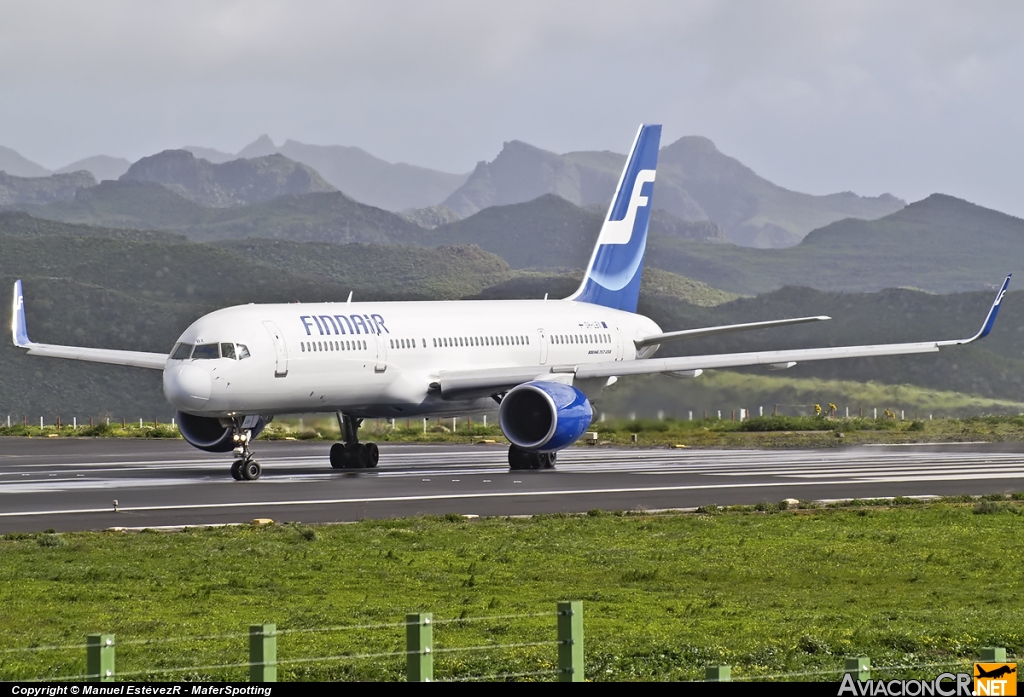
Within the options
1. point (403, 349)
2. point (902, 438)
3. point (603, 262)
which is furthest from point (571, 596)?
point (902, 438)

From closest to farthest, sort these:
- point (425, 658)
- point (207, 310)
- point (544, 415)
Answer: point (425, 658) → point (544, 415) → point (207, 310)

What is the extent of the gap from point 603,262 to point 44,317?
130m

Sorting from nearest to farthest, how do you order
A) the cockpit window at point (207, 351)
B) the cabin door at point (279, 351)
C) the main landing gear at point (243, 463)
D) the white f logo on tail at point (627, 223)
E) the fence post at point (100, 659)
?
the fence post at point (100, 659), the cockpit window at point (207, 351), the main landing gear at point (243, 463), the cabin door at point (279, 351), the white f logo on tail at point (627, 223)

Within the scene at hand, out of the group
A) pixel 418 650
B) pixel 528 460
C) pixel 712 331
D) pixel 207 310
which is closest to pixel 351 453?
pixel 528 460

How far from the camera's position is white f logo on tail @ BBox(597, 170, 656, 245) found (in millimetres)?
55312

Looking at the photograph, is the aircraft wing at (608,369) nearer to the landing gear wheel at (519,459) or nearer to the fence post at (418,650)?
the landing gear wheel at (519,459)

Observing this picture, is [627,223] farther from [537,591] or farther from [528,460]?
[537,591]

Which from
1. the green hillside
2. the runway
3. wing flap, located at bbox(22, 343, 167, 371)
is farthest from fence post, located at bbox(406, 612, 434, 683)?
the green hillside

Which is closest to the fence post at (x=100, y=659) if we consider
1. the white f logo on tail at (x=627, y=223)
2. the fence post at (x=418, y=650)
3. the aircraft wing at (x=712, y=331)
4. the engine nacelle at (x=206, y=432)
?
the fence post at (x=418, y=650)

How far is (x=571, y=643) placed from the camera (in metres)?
10.7

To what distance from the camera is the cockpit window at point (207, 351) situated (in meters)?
38.6

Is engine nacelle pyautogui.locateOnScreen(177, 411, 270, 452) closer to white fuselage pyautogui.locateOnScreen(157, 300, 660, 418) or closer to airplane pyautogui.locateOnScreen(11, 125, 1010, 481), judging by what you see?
airplane pyautogui.locateOnScreen(11, 125, 1010, 481)

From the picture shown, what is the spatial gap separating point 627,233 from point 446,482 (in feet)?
62.4

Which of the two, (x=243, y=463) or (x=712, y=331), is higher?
(x=712, y=331)
